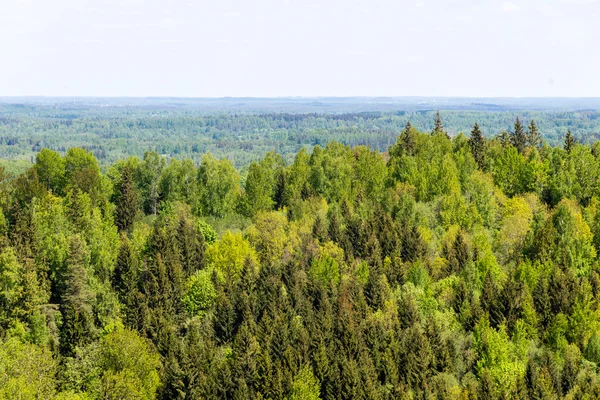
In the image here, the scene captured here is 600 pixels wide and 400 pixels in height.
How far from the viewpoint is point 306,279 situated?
8238 centimetres

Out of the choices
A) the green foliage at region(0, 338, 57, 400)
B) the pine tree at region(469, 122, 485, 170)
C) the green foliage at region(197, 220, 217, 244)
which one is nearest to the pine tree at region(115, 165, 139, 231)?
the green foliage at region(197, 220, 217, 244)

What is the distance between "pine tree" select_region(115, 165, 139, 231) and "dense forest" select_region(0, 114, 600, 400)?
26 cm

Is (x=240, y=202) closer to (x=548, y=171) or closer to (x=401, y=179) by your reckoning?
(x=401, y=179)

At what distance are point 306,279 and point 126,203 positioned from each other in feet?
113

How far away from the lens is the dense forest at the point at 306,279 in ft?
207

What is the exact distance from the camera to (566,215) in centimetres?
8662

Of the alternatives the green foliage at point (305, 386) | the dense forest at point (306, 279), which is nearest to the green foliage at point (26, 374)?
the dense forest at point (306, 279)

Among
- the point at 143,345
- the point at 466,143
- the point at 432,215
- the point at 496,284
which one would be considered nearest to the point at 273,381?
the point at 143,345

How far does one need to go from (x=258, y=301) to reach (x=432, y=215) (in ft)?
105

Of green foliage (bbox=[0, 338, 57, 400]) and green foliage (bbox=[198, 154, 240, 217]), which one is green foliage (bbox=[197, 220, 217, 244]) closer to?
green foliage (bbox=[198, 154, 240, 217])

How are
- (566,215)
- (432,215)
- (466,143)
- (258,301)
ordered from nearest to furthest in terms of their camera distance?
1. (258,301)
2. (566,215)
3. (432,215)
4. (466,143)

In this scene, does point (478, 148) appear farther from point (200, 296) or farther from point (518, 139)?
point (200, 296)

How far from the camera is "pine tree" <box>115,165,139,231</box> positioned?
4040 inches

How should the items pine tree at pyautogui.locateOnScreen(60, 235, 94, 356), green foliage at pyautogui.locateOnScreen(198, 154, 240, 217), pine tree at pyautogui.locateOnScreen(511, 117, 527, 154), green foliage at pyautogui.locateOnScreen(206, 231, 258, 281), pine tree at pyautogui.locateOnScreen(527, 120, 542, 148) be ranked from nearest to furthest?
pine tree at pyautogui.locateOnScreen(60, 235, 94, 356)
green foliage at pyautogui.locateOnScreen(206, 231, 258, 281)
green foliage at pyautogui.locateOnScreen(198, 154, 240, 217)
pine tree at pyautogui.locateOnScreen(511, 117, 527, 154)
pine tree at pyautogui.locateOnScreen(527, 120, 542, 148)
